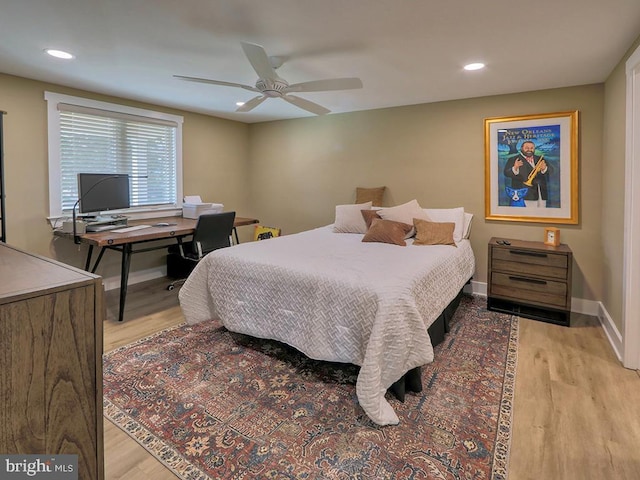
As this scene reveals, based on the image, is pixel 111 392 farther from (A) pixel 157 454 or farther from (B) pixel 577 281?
(B) pixel 577 281

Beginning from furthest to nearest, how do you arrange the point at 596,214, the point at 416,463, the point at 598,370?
the point at 596,214 < the point at 598,370 < the point at 416,463

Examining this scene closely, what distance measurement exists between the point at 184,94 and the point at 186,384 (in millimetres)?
3035

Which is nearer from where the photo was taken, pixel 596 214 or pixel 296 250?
pixel 296 250

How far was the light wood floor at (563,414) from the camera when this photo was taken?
155 centimetres

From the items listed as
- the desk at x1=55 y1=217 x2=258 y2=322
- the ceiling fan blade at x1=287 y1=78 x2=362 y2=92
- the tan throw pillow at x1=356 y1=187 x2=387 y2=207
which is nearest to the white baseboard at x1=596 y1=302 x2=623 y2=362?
the tan throw pillow at x1=356 y1=187 x2=387 y2=207

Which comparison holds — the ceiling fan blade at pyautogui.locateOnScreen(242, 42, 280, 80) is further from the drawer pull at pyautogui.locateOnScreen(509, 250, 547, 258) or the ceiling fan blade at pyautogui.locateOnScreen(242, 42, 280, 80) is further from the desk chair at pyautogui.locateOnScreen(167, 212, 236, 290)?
the drawer pull at pyautogui.locateOnScreen(509, 250, 547, 258)

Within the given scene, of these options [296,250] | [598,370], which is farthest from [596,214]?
[296,250]

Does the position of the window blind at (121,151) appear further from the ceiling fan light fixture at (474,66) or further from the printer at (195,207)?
the ceiling fan light fixture at (474,66)

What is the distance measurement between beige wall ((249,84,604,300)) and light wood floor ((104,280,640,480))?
40.6 inches

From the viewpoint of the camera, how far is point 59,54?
8.75 ft

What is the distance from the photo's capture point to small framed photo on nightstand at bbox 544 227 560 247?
3.38m

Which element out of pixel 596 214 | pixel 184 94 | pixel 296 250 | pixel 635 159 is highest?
pixel 184 94

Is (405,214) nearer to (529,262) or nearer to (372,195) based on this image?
(372,195)

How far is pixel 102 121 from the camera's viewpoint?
3932 mm
